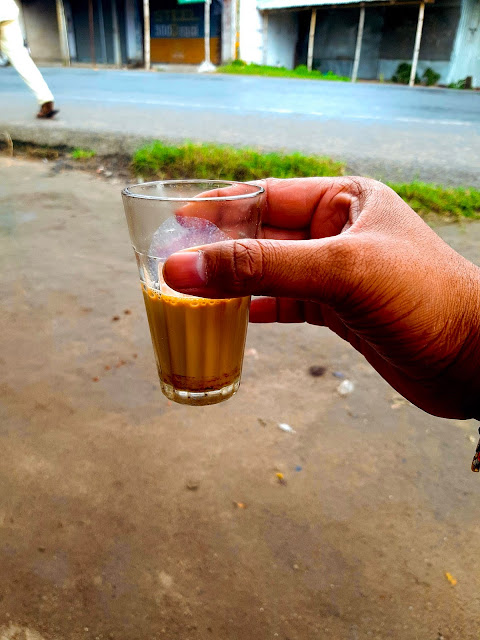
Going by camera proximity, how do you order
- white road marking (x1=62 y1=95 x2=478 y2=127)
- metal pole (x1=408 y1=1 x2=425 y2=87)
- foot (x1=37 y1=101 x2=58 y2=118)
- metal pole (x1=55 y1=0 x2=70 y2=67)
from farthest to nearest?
metal pole (x1=55 y1=0 x2=70 y2=67) < metal pole (x1=408 y1=1 x2=425 y2=87) < white road marking (x1=62 y1=95 x2=478 y2=127) < foot (x1=37 y1=101 x2=58 y2=118)

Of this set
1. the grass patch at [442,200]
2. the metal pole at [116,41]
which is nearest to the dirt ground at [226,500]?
the grass patch at [442,200]

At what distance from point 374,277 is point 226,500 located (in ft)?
3.06

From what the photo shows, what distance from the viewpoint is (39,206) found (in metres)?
4.02

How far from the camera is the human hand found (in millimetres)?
949

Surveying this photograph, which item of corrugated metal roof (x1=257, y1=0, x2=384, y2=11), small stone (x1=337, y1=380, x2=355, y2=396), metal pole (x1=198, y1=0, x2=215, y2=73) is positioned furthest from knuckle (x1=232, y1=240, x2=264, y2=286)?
corrugated metal roof (x1=257, y1=0, x2=384, y2=11)

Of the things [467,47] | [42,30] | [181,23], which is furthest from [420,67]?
[42,30]

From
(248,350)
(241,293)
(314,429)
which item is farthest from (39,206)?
(241,293)

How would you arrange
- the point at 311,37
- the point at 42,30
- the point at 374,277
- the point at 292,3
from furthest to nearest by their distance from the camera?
1. the point at 42,30
2. the point at 292,3
3. the point at 311,37
4. the point at 374,277

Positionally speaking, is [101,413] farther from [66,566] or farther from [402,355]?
[402,355]

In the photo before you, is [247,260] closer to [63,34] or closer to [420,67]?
[420,67]

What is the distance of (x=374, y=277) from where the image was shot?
3.38 feet

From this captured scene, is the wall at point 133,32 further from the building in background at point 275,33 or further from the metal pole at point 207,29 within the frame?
the metal pole at point 207,29

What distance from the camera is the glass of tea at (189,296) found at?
0.99m

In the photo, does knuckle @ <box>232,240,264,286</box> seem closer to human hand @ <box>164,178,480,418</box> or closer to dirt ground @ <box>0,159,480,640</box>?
human hand @ <box>164,178,480,418</box>
